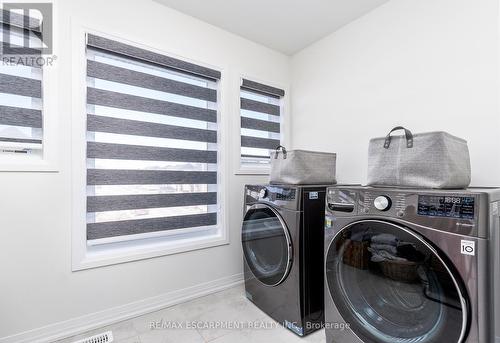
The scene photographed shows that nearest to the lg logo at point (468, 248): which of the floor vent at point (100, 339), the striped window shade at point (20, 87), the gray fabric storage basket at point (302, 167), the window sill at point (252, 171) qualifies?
the gray fabric storage basket at point (302, 167)

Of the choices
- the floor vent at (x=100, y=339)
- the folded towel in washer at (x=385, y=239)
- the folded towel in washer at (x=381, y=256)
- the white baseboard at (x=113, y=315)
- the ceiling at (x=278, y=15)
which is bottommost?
the floor vent at (x=100, y=339)

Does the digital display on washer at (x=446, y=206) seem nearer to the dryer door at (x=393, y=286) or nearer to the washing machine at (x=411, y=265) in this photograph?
the washing machine at (x=411, y=265)

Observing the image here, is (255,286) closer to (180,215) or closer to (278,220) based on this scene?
(278,220)

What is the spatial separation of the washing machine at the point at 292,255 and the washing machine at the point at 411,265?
0.21 m

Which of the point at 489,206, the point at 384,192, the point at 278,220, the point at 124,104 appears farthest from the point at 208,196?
the point at 489,206

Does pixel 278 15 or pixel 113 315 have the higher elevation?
pixel 278 15

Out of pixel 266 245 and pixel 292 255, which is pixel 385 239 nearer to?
pixel 292 255

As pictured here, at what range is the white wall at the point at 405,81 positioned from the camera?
143 cm

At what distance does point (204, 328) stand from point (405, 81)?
220cm

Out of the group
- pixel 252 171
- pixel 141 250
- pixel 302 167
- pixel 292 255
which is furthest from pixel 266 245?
pixel 141 250

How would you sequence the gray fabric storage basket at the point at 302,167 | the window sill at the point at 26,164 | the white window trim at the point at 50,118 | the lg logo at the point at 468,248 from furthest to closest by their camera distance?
1. the gray fabric storage basket at the point at 302,167
2. the white window trim at the point at 50,118
3. the window sill at the point at 26,164
4. the lg logo at the point at 468,248

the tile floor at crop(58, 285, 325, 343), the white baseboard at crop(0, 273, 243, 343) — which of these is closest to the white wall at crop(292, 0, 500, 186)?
the tile floor at crop(58, 285, 325, 343)

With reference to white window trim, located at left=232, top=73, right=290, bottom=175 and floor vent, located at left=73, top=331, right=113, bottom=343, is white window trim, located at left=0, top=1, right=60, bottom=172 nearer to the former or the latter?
floor vent, located at left=73, top=331, right=113, bottom=343

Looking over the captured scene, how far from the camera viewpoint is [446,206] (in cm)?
95
